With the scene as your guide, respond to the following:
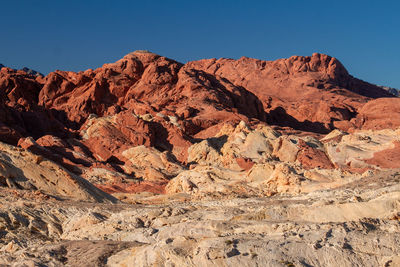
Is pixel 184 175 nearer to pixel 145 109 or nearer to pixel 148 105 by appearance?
pixel 145 109

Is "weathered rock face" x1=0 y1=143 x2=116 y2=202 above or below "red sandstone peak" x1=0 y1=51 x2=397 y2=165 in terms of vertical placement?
below

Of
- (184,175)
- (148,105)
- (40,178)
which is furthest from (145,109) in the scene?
(40,178)

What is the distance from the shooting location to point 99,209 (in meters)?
16.7

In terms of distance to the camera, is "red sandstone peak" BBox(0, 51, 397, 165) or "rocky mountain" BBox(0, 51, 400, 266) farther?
"red sandstone peak" BBox(0, 51, 397, 165)

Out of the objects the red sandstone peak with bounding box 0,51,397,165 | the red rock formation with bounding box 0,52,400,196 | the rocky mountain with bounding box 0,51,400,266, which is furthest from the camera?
the red sandstone peak with bounding box 0,51,397,165

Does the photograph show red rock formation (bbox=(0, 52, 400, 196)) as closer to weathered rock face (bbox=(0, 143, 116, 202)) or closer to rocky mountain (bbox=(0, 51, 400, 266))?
rocky mountain (bbox=(0, 51, 400, 266))

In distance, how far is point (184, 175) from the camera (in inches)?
1186

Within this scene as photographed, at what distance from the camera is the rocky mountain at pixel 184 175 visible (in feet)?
31.8

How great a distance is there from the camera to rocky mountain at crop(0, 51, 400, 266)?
970 cm

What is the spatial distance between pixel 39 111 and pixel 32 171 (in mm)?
30454

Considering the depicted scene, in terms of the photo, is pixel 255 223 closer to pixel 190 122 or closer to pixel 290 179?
pixel 290 179

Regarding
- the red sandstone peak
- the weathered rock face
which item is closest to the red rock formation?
the red sandstone peak

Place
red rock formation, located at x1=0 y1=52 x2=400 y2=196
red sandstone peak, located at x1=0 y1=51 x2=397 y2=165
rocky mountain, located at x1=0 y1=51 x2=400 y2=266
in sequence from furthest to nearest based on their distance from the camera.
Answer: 1. red sandstone peak, located at x1=0 y1=51 x2=397 y2=165
2. red rock formation, located at x1=0 y1=52 x2=400 y2=196
3. rocky mountain, located at x1=0 y1=51 x2=400 y2=266

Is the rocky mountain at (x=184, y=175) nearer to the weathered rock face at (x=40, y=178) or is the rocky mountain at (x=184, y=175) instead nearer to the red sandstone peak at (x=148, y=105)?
the weathered rock face at (x=40, y=178)
